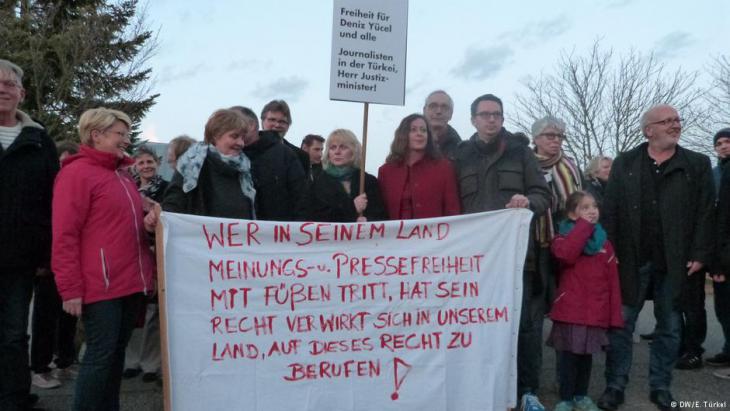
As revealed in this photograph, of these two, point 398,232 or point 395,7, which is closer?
point 398,232

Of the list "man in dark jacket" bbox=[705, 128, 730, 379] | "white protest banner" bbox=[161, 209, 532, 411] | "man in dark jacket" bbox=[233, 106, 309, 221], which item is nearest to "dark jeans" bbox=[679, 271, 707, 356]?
"man in dark jacket" bbox=[705, 128, 730, 379]

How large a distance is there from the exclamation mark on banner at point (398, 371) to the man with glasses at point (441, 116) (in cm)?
203

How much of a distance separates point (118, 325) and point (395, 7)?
8.73 ft

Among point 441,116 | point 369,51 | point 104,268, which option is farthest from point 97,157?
point 441,116

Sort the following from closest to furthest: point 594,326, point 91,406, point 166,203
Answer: point 91,406, point 166,203, point 594,326

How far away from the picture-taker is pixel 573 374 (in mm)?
4512

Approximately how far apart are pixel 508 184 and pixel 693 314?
1.64 m

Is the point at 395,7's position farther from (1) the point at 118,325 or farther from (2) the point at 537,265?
(1) the point at 118,325

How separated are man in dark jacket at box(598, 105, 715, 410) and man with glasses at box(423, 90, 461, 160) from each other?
1.40 meters

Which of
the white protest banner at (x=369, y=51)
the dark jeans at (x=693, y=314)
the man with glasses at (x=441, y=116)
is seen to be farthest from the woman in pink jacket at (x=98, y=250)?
the dark jeans at (x=693, y=314)

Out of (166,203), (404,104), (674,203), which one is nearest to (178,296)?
(166,203)

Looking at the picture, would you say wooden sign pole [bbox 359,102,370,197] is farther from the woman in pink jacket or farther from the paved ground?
the paved ground

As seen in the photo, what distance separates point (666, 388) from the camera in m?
4.67

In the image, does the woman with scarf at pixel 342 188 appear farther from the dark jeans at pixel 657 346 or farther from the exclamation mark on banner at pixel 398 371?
the dark jeans at pixel 657 346
